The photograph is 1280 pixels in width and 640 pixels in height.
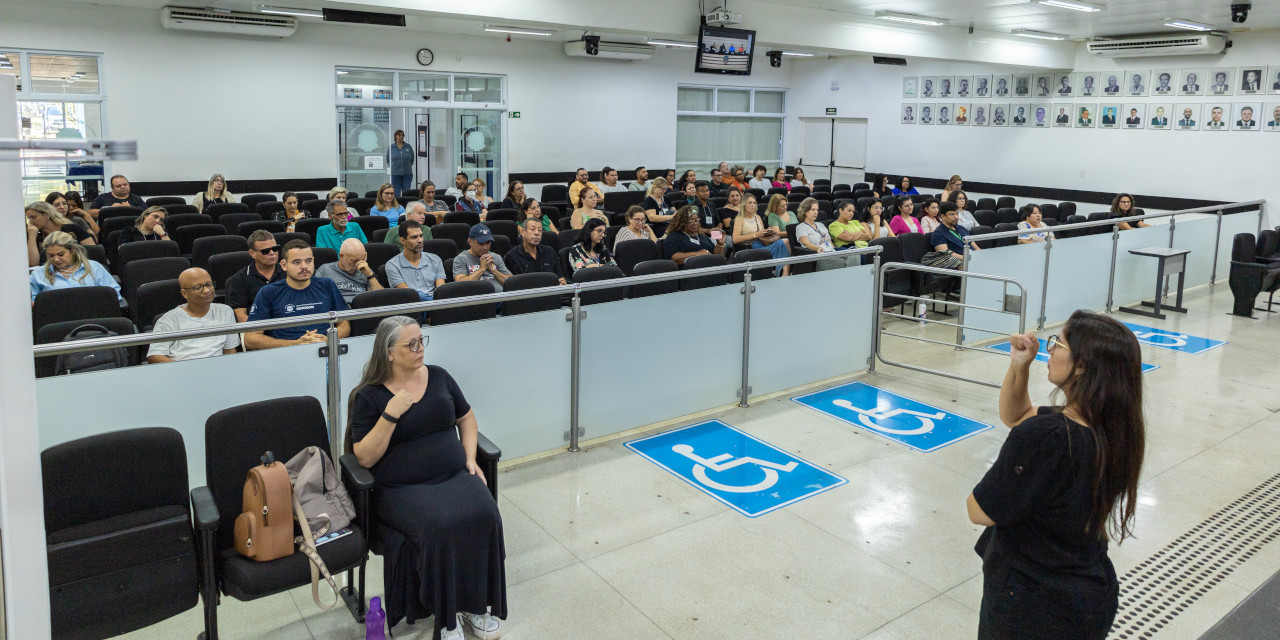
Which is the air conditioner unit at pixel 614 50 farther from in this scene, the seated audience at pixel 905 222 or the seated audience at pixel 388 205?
the seated audience at pixel 905 222

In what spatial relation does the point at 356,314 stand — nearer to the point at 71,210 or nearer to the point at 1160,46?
the point at 71,210

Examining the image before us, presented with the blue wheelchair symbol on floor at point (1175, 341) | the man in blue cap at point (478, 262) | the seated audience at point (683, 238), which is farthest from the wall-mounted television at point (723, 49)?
the blue wheelchair symbol on floor at point (1175, 341)

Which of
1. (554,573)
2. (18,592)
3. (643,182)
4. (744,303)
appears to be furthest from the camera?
(643,182)

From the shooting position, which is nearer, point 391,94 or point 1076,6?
point 1076,6

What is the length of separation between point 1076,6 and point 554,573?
9.61 meters

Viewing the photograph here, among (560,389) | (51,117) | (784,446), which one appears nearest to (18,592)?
(560,389)

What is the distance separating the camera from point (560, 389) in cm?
511

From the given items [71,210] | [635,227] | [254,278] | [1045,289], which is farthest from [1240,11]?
[71,210]

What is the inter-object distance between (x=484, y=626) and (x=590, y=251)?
4.38m

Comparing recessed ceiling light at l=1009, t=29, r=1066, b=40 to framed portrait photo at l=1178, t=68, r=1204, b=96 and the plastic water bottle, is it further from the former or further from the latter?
the plastic water bottle

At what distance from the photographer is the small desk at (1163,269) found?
912 centimetres

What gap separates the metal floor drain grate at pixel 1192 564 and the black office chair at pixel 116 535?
11.2ft

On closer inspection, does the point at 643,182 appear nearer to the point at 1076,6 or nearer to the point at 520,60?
the point at 520,60

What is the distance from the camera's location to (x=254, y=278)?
543cm
